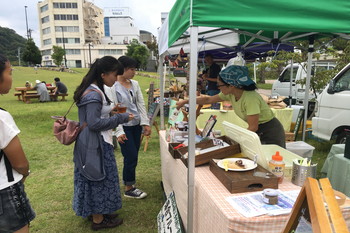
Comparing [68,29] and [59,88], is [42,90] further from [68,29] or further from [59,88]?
[68,29]

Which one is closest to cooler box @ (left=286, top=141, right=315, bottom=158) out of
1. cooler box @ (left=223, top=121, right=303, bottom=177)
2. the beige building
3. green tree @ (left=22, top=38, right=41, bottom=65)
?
cooler box @ (left=223, top=121, right=303, bottom=177)

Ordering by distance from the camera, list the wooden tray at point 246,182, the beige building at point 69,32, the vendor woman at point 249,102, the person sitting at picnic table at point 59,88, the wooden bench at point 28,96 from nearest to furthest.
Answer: the wooden tray at point 246,182
the vendor woman at point 249,102
the wooden bench at point 28,96
the person sitting at picnic table at point 59,88
the beige building at point 69,32

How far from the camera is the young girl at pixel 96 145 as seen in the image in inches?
84.5

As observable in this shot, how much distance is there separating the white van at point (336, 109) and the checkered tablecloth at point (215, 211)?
3152mm

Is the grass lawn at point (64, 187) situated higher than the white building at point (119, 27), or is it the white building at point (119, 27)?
the white building at point (119, 27)

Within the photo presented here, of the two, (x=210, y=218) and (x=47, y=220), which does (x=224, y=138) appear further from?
(x=47, y=220)

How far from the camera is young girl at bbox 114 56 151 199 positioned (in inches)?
109

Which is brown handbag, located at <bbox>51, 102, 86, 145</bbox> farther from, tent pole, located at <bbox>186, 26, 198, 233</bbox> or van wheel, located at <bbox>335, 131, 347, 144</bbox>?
van wheel, located at <bbox>335, 131, 347, 144</bbox>

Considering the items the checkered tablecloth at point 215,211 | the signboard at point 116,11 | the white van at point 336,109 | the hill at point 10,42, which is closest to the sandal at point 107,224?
the checkered tablecloth at point 215,211

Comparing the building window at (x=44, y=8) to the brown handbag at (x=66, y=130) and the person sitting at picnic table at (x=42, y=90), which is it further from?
the brown handbag at (x=66, y=130)

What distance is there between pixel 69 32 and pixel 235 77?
69.9 meters

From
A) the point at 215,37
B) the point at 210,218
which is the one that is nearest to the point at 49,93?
the point at 215,37

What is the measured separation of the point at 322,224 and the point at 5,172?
1.67 m

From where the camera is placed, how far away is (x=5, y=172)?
4.85 ft
